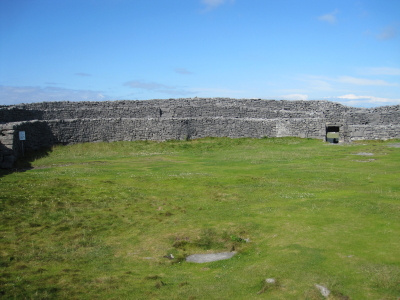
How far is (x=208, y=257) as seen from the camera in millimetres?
10289

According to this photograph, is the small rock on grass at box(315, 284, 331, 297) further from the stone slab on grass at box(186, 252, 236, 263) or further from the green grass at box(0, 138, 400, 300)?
the stone slab on grass at box(186, 252, 236, 263)

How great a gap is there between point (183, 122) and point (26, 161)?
48.9ft

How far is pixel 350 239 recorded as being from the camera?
33.2 feet

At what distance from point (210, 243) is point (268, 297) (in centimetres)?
364

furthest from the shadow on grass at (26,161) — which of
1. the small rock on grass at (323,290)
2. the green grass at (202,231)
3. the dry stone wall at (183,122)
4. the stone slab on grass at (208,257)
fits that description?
the small rock on grass at (323,290)

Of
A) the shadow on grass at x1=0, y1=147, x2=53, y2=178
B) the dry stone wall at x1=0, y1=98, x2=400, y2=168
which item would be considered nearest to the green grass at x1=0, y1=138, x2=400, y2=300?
the shadow on grass at x1=0, y1=147, x2=53, y2=178

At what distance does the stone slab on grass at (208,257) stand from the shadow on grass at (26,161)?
14250mm

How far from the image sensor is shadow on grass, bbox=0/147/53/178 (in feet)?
72.8

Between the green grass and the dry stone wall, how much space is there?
13.2 metres

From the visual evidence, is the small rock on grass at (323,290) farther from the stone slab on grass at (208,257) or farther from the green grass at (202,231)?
the stone slab on grass at (208,257)

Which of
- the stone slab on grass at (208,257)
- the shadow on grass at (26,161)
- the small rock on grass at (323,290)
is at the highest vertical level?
the shadow on grass at (26,161)

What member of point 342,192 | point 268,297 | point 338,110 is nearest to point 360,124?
point 338,110

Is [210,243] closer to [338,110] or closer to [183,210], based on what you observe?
[183,210]

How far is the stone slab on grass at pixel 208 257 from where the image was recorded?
1013cm
